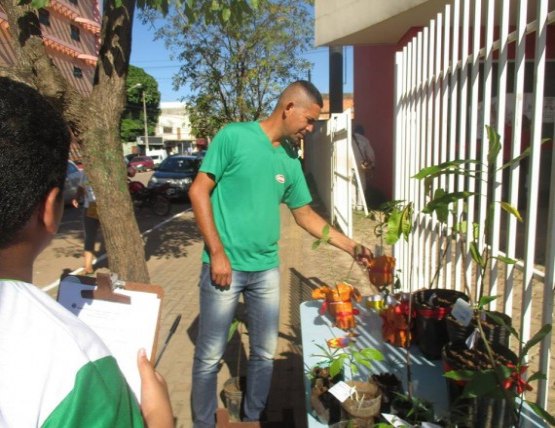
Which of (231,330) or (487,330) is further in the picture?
(231,330)

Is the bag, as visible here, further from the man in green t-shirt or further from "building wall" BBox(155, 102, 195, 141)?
"building wall" BBox(155, 102, 195, 141)

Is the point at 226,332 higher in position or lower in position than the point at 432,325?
lower

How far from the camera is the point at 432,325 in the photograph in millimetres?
2471

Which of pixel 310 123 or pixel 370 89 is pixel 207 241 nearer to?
pixel 310 123

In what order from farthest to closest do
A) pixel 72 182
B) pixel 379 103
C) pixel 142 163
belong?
pixel 142 163 → pixel 72 182 → pixel 379 103

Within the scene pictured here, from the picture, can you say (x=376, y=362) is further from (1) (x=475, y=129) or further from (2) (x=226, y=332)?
(1) (x=475, y=129)

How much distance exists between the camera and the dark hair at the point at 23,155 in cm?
88

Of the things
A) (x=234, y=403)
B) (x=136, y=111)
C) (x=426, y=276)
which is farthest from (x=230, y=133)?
(x=136, y=111)

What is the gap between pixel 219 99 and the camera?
59.0 ft

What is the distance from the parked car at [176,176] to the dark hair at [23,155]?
48.3 ft

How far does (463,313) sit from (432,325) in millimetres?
345

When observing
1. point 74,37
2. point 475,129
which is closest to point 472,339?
point 475,129

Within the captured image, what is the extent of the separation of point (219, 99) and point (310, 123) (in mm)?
15768

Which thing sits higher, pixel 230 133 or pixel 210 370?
pixel 230 133
